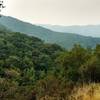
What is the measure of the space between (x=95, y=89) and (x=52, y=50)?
85.6 metres

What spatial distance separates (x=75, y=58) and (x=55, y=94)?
747cm

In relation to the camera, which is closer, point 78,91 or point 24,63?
point 78,91

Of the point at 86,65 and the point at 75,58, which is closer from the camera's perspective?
the point at 86,65

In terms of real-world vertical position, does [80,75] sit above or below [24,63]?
above

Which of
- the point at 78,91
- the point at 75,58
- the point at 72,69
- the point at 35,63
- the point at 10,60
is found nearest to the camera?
the point at 78,91

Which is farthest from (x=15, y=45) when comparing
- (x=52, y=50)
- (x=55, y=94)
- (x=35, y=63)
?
(x=55, y=94)

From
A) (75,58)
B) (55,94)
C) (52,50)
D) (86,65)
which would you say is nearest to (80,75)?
(86,65)

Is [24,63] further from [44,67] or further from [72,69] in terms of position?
[72,69]

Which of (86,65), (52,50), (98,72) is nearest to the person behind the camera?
(98,72)

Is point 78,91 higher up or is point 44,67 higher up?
point 78,91

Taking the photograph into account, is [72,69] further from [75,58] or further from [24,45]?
[24,45]

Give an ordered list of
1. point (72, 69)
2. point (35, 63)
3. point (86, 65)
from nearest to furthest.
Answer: point (86, 65)
point (72, 69)
point (35, 63)

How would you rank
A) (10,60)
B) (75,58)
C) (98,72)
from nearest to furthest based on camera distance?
(98,72)
(75,58)
(10,60)

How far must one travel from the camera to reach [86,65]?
14.8 meters
